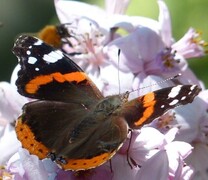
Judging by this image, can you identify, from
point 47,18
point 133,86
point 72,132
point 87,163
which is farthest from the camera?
point 47,18

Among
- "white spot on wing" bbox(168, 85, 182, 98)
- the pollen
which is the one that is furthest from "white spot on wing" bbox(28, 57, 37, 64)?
the pollen

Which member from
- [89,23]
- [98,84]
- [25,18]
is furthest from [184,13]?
[25,18]

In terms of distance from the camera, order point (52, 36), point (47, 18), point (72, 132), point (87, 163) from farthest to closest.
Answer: point (47, 18)
point (52, 36)
point (72, 132)
point (87, 163)

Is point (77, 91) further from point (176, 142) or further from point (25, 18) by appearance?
point (25, 18)

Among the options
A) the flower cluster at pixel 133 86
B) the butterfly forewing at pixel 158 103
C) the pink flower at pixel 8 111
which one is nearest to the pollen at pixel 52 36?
the flower cluster at pixel 133 86

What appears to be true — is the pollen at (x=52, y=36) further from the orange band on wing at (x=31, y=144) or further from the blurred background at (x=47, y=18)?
the orange band on wing at (x=31, y=144)

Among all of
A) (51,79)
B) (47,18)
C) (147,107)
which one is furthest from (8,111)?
(47,18)

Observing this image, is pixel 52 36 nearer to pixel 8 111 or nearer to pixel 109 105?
pixel 8 111
